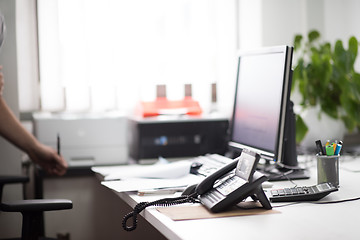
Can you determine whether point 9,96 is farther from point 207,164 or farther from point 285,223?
point 285,223

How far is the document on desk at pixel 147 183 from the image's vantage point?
175 cm

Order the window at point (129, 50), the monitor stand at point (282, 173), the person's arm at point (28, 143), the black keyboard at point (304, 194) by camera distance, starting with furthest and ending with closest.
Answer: the window at point (129, 50) → the person's arm at point (28, 143) → the monitor stand at point (282, 173) → the black keyboard at point (304, 194)

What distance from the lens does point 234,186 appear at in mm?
1479

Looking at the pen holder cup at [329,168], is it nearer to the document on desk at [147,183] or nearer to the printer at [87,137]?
the document on desk at [147,183]

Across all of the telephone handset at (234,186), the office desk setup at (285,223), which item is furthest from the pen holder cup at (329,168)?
the telephone handset at (234,186)

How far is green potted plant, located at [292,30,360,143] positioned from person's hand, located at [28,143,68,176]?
46.6 inches

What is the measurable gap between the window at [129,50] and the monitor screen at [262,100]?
3.51 feet

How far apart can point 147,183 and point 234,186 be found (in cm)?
45

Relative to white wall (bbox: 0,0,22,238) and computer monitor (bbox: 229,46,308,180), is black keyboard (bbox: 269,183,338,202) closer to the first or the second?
computer monitor (bbox: 229,46,308,180)

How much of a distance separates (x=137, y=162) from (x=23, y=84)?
857 mm

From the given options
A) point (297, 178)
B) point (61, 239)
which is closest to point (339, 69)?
point (297, 178)

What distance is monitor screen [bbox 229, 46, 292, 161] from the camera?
5.87 ft

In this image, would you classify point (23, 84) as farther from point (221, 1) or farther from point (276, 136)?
point (276, 136)

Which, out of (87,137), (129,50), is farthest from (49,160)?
(129,50)
